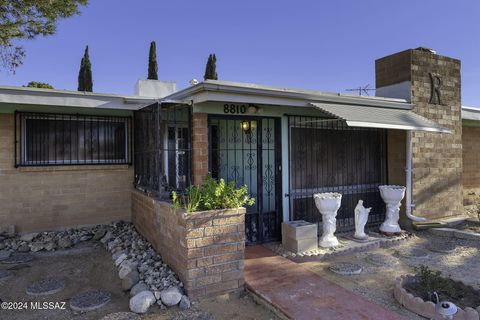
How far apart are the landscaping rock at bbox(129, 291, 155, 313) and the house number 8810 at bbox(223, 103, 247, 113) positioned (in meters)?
3.95

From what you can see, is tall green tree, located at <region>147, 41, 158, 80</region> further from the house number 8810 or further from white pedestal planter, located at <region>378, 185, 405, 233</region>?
white pedestal planter, located at <region>378, 185, 405, 233</region>

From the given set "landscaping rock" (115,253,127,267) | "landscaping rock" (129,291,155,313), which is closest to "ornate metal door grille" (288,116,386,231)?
"landscaping rock" (115,253,127,267)

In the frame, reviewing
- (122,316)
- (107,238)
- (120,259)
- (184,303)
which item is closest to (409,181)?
(184,303)

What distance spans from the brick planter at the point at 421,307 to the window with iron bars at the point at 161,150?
13.4ft

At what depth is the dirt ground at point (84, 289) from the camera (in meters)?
4.63

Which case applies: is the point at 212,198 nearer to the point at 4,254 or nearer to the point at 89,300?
the point at 89,300

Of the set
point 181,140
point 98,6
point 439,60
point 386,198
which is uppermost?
point 98,6

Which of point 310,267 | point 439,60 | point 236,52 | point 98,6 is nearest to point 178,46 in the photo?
point 236,52

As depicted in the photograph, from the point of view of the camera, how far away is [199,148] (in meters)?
6.68

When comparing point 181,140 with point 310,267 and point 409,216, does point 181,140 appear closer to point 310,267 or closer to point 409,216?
point 310,267

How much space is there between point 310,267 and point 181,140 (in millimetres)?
4656

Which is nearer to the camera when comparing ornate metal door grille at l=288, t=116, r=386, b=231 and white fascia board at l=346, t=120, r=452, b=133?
white fascia board at l=346, t=120, r=452, b=133

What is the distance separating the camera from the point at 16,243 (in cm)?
779

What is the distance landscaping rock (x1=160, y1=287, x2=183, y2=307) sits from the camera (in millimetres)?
4793
